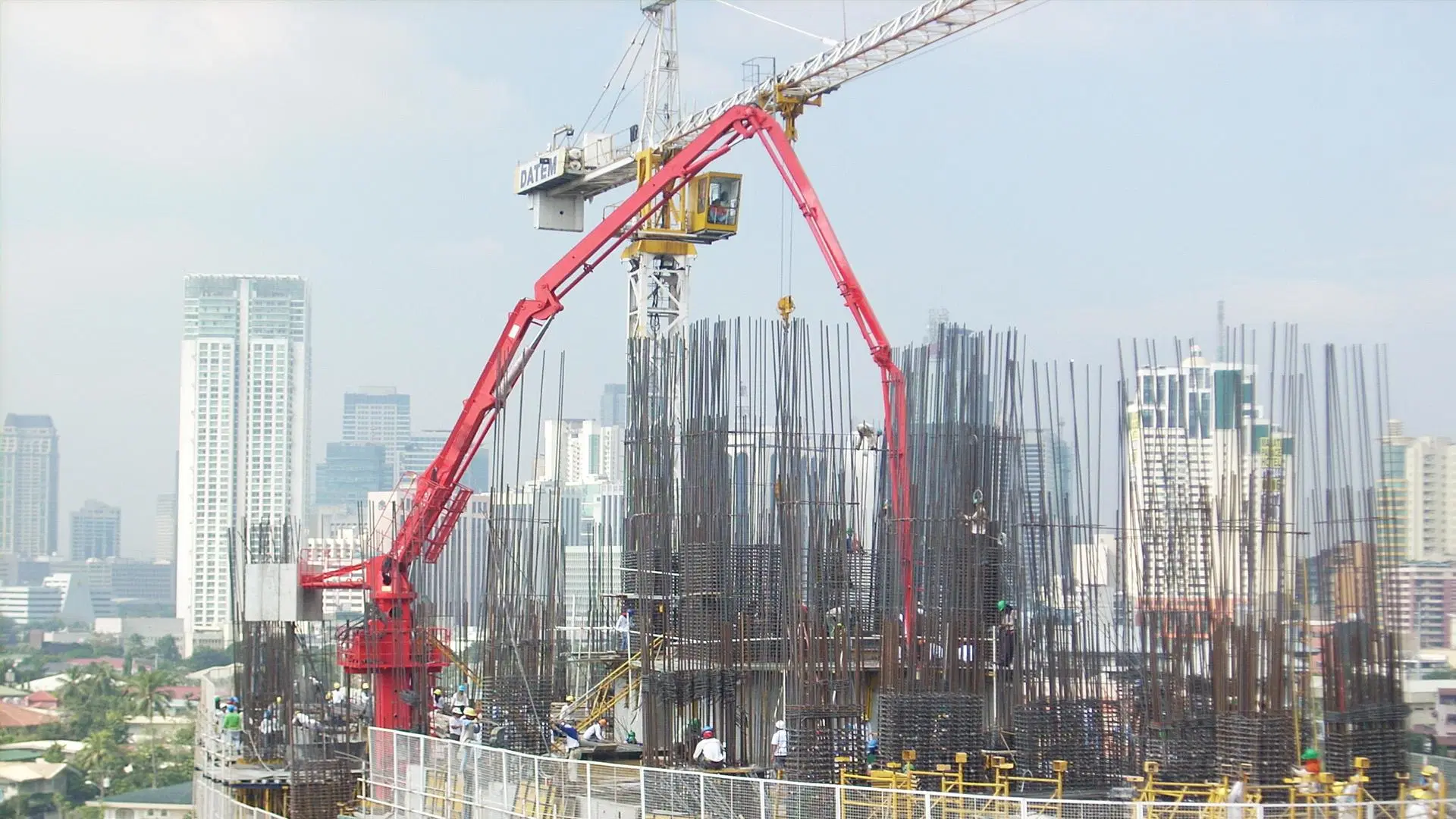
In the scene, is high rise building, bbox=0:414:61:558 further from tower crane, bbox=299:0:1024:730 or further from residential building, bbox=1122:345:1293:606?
residential building, bbox=1122:345:1293:606

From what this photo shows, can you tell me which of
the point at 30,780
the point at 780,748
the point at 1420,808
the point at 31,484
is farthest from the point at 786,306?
the point at 31,484

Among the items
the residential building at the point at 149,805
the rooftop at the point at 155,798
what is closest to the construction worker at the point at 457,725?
the residential building at the point at 149,805

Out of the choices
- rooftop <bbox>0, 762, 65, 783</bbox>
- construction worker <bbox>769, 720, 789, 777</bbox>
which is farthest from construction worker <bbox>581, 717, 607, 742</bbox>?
rooftop <bbox>0, 762, 65, 783</bbox>

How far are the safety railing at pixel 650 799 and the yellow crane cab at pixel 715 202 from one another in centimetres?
1507

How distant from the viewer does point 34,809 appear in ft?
234

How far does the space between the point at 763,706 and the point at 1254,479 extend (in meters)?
6.40

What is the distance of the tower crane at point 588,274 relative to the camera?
2616 cm

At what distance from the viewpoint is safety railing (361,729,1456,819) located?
47.5 feet

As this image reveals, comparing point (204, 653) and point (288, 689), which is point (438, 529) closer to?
point (288, 689)

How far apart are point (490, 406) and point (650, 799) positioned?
11.9 metres

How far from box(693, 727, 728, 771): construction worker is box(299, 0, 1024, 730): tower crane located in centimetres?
279

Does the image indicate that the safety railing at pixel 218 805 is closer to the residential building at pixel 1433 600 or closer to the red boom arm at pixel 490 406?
the red boom arm at pixel 490 406

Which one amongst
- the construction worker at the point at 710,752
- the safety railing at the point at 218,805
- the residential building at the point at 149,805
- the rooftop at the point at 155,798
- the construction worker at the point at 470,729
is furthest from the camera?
the rooftop at the point at 155,798

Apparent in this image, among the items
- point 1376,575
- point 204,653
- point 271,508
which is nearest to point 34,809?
point 204,653
